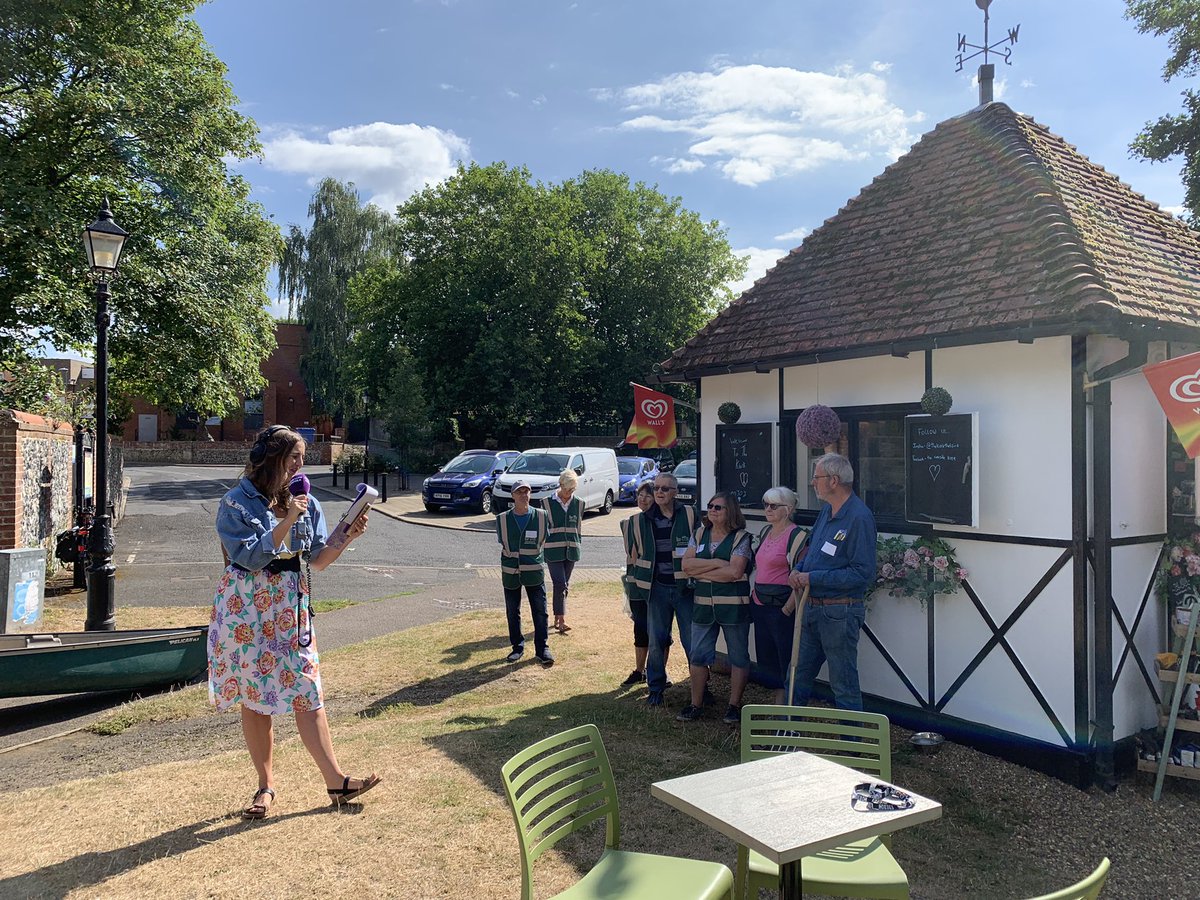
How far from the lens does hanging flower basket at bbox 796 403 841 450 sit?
6188 mm

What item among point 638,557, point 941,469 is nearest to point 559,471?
point 638,557

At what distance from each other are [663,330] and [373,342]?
12187 millimetres

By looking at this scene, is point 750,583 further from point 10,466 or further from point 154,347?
point 154,347

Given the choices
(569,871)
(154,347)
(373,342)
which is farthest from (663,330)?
(569,871)

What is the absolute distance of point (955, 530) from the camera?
5.78m

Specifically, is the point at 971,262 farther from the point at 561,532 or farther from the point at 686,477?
the point at 686,477

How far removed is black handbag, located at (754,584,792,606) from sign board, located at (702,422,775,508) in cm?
138

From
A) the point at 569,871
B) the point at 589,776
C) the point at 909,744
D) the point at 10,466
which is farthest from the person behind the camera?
the point at 10,466

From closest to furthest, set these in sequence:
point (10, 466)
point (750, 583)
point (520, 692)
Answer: point (750, 583)
point (520, 692)
point (10, 466)

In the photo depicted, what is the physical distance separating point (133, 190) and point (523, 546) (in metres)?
12.7

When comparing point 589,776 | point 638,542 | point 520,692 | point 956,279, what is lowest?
point 520,692

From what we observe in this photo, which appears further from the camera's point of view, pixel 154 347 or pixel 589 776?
pixel 154 347

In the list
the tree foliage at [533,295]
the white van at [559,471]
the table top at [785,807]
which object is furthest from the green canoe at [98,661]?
the tree foliage at [533,295]

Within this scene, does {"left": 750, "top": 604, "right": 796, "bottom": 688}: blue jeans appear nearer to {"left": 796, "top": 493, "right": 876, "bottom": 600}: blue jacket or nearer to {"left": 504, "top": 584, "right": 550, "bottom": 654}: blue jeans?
{"left": 796, "top": 493, "right": 876, "bottom": 600}: blue jacket
